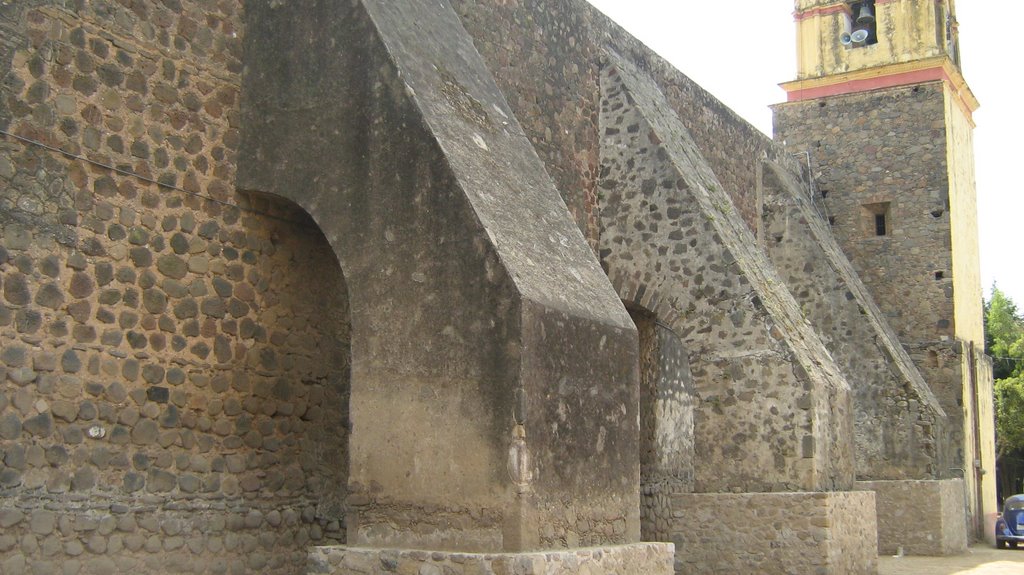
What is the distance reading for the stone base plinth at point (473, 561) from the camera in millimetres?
5020

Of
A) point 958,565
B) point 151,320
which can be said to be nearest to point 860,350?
point 958,565

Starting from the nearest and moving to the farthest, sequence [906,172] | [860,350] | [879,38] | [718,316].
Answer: [718,316] < [860,350] < [906,172] < [879,38]

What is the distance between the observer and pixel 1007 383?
93.1ft

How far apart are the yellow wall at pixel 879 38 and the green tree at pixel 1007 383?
38.0 feet

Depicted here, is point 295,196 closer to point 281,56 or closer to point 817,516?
point 281,56

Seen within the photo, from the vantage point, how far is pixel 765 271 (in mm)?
10570

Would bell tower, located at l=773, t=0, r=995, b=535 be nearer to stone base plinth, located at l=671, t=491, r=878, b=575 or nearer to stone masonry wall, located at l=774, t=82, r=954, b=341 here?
stone masonry wall, located at l=774, t=82, r=954, b=341

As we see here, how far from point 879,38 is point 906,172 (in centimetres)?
228

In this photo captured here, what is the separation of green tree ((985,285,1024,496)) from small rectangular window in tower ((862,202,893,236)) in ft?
35.5

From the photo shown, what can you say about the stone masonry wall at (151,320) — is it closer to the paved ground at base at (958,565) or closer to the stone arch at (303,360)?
the stone arch at (303,360)

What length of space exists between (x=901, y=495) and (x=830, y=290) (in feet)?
8.72

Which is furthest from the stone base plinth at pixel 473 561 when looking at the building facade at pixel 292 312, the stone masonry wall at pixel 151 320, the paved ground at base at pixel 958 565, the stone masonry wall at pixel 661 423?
the paved ground at base at pixel 958 565

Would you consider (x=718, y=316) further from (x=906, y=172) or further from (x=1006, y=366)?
(x=1006, y=366)

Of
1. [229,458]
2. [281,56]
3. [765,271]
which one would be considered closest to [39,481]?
[229,458]
